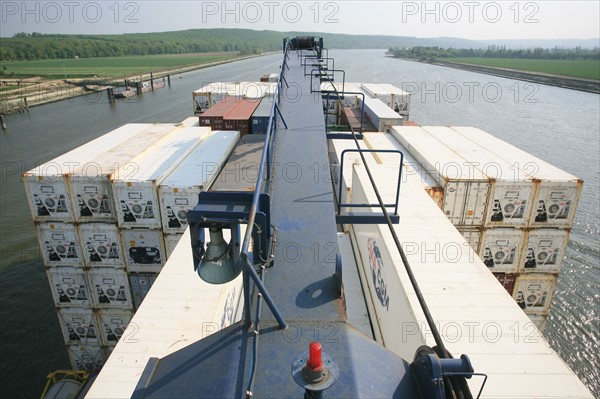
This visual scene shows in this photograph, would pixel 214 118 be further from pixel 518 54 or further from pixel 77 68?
pixel 518 54

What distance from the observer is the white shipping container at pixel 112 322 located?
551 inches

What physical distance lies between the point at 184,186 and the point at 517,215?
11.2 m

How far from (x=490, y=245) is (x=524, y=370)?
8.11 m

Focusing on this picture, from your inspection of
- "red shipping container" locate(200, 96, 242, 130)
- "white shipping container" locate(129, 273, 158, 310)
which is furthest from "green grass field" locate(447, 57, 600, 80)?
"white shipping container" locate(129, 273, 158, 310)

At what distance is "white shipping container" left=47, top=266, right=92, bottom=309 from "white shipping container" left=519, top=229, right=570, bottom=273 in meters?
15.6

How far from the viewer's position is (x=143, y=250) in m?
13.0

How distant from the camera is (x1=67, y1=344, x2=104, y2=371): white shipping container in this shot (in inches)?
571

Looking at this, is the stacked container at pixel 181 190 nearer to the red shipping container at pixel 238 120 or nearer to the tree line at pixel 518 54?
the red shipping container at pixel 238 120

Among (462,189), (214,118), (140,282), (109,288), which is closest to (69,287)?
(109,288)

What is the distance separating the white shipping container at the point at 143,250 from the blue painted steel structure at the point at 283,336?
8411 mm

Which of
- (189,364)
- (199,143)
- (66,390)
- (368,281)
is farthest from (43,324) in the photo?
(189,364)

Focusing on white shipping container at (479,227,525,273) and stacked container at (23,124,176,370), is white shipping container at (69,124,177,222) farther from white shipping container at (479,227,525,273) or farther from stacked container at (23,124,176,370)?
white shipping container at (479,227,525,273)

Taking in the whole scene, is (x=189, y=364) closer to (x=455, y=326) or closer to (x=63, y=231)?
(x=455, y=326)

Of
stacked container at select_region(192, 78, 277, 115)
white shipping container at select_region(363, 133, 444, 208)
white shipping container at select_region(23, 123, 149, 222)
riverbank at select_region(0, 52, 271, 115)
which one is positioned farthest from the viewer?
riverbank at select_region(0, 52, 271, 115)
